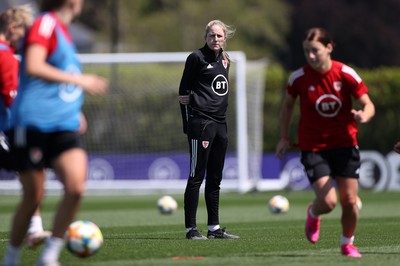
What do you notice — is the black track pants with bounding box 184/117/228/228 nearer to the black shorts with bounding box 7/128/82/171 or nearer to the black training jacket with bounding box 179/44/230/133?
the black training jacket with bounding box 179/44/230/133

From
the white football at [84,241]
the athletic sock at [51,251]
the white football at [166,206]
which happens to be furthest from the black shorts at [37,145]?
the white football at [166,206]

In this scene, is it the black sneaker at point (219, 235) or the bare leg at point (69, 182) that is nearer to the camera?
the bare leg at point (69, 182)

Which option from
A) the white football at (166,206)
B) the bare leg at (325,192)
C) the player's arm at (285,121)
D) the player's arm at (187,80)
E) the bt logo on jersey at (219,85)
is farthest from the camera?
the white football at (166,206)

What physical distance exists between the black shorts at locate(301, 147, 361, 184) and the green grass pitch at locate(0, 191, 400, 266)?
0.74 m

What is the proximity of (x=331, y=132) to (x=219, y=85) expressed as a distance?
2543 millimetres

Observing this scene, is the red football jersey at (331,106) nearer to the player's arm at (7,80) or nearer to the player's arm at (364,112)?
the player's arm at (364,112)

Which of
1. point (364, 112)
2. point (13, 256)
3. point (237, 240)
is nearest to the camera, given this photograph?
point (13, 256)

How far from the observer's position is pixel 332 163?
920 cm

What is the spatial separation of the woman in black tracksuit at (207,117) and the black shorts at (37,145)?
398cm

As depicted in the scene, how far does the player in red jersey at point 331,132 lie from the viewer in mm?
9070

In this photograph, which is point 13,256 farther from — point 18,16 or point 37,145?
point 18,16

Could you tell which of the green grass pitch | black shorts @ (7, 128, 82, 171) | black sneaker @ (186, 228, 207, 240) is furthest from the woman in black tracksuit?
black shorts @ (7, 128, 82, 171)

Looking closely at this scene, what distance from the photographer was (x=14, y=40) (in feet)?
31.9

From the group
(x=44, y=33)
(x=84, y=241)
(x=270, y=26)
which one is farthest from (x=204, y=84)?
(x=270, y=26)
